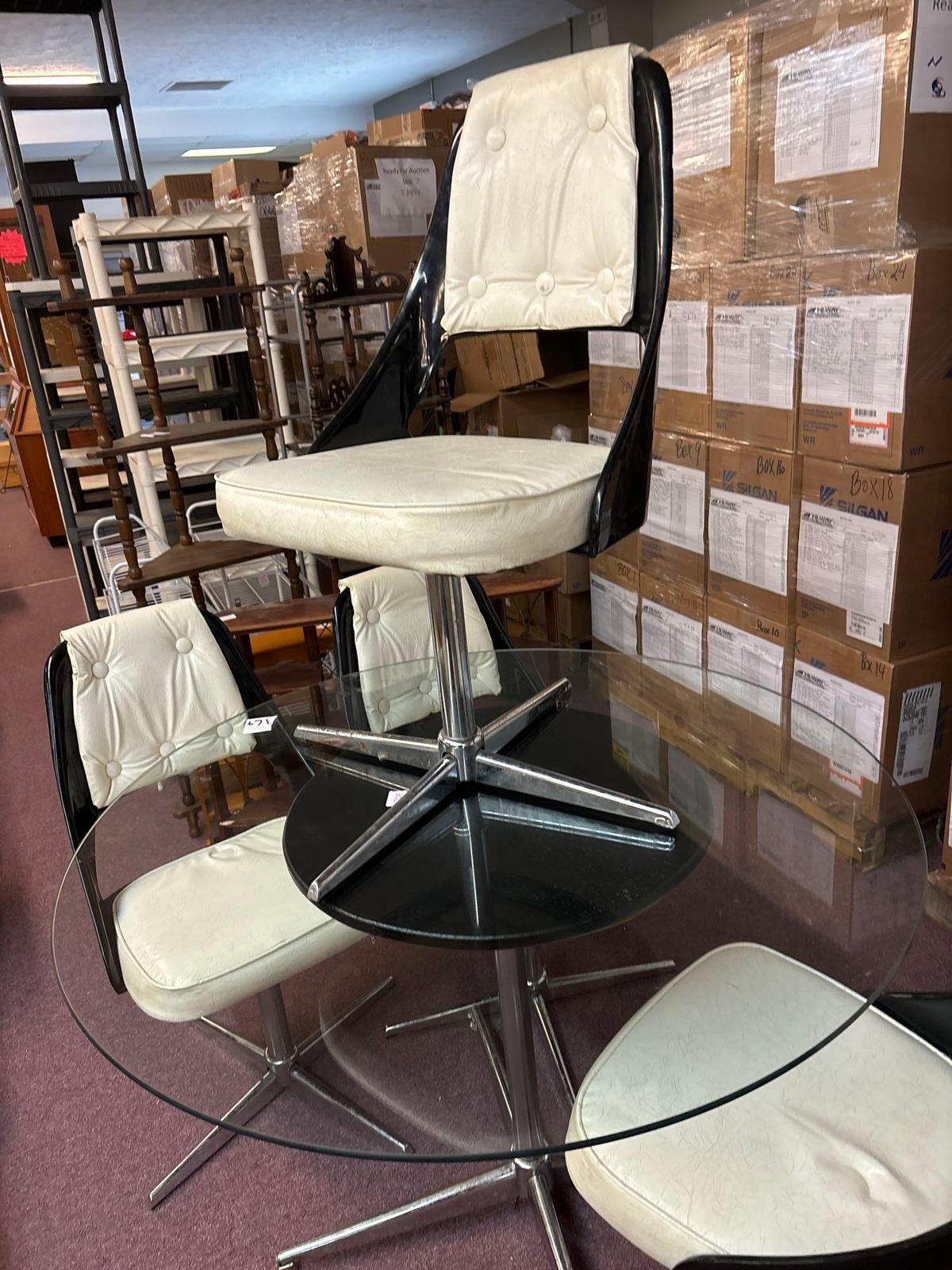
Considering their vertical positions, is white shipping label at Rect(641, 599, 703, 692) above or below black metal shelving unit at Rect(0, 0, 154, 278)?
below

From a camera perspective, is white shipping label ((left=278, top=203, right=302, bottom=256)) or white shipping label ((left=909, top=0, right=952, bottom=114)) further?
white shipping label ((left=278, top=203, right=302, bottom=256))

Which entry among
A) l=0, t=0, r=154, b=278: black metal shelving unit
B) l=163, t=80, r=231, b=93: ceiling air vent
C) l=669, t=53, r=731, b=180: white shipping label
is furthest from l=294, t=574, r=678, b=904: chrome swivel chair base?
l=163, t=80, r=231, b=93: ceiling air vent

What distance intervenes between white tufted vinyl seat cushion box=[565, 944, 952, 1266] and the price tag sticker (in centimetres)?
72

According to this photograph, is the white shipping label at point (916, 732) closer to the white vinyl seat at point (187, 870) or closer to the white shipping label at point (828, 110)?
the white shipping label at point (828, 110)

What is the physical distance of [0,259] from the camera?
13.7ft

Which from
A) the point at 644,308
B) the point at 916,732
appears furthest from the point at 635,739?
the point at 916,732

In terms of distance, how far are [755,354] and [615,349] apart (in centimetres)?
51

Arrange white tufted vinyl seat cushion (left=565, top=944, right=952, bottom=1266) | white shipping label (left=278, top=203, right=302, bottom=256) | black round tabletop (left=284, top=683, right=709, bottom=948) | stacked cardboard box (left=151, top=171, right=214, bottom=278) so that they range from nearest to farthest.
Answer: white tufted vinyl seat cushion (left=565, top=944, right=952, bottom=1266)
black round tabletop (left=284, top=683, right=709, bottom=948)
white shipping label (left=278, top=203, right=302, bottom=256)
stacked cardboard box (left=151, top=171, right=214, bottom=278)

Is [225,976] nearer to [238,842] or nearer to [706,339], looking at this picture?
[238,842]

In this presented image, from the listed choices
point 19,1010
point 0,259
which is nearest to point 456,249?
point 19,1010

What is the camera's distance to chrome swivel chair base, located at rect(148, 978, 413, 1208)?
2.66ft

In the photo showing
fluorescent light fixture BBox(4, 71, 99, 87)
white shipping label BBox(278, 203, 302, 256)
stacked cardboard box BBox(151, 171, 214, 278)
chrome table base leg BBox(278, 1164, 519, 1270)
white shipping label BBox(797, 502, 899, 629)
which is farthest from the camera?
fluorescent light fixture BBox(4, 71, 99, 87)

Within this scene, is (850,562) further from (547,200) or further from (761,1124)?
(761,1124)

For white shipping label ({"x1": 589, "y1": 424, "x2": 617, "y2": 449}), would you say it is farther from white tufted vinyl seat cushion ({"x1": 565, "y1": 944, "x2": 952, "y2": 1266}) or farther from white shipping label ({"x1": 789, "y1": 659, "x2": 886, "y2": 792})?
white tufted vinyl seat cushion ({"x1": 565, "y1": 944, "x2": 952, "y2": 1266})
